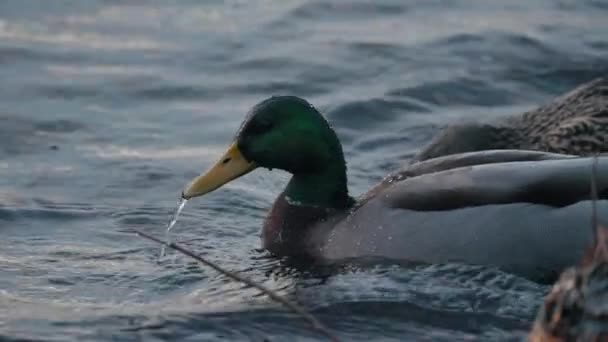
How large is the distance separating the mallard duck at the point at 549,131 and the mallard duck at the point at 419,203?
7.75 feet

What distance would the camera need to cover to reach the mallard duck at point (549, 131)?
10.3 m

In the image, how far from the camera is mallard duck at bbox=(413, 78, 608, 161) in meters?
10.3

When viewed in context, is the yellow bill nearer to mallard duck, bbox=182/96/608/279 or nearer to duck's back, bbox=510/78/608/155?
mallard duck, bbox=182/96/608/279

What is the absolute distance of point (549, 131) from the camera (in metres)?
10.8

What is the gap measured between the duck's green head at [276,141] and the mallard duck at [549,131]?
240 cm

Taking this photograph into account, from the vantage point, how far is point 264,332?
6.77 m

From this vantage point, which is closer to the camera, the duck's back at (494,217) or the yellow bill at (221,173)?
the duck's back at (494,217)

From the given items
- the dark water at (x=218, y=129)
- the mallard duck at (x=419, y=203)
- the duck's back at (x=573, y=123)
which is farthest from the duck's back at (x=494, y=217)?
the duck's back at (x=573, y=123)

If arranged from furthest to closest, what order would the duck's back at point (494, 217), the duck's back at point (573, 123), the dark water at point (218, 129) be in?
the duck's back at point (573, 123) < the duck's back at point (494, 217) < the dark water at point (218, 129)

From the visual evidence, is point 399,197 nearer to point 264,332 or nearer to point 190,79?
point 264,332

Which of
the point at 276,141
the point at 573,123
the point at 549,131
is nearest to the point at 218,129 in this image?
the point at 549,131

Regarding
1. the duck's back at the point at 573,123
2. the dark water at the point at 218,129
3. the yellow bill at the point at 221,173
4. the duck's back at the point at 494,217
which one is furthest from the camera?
the duck's back at the point at 573,123

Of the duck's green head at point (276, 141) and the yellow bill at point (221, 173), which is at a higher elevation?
the duck's green head at point (276, 141)

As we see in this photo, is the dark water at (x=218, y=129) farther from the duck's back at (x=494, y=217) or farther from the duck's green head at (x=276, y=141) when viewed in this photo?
the duck's green head at (x=276, y=141)
